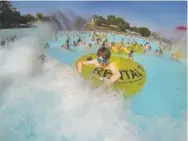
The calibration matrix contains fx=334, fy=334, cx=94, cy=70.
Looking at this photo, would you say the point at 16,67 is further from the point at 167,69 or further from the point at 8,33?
the point at 167,69

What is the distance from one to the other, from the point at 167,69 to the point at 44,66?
45 centimetres

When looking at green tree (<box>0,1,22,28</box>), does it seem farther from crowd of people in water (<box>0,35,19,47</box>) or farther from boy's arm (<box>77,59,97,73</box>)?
boy's arm (<box>77,59,97,73</box>)

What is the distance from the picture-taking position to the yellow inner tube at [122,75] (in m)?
1.21

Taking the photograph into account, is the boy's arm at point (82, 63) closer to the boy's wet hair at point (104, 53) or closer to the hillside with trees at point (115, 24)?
the boy's wet hair at point (104, 53)

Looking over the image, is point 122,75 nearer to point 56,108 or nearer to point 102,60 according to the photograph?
point 102,60

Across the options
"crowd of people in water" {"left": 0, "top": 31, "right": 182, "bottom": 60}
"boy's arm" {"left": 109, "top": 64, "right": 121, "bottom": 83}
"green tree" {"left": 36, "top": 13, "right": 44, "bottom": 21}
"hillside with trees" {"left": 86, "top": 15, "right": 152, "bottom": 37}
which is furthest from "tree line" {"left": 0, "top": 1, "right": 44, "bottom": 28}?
"boy's arm" {"left": 109, "top": 64, "right": 121, "bottom": 83}

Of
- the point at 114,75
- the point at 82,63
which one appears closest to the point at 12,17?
the point at 82,63

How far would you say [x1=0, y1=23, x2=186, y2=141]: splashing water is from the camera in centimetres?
119

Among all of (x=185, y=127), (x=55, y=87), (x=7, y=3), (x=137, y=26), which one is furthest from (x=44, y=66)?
(x=185, y=127)

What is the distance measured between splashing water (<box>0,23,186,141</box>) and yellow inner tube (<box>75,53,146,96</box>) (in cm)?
3

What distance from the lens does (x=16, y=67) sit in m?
1.19

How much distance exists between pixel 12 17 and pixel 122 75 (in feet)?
1.50

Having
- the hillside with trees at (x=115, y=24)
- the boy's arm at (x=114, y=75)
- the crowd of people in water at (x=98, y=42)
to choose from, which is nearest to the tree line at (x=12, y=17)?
the crowd of people in water at (x=98, y=42)

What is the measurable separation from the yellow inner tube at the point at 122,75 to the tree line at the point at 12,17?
23 centimetres
